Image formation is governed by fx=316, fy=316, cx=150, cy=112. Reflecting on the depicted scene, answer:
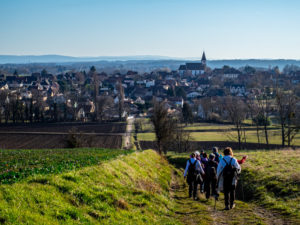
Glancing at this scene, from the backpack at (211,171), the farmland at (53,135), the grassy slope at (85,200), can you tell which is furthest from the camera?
the farmland at (53,135)

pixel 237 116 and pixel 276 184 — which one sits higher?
pixel 276 184

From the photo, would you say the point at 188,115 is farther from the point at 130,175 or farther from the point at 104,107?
the point at 130,175

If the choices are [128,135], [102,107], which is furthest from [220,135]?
[102,107]

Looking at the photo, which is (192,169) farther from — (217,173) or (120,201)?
(120,201)

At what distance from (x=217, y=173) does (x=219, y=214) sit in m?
1.35

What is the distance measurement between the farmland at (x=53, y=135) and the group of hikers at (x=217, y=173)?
3536 centimetres

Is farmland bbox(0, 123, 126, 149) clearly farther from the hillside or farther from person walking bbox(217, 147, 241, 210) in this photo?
person walking bbox(217, 147, 241, 210)

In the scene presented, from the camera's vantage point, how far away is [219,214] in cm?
1060

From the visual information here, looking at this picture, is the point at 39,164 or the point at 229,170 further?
the point at 39,164

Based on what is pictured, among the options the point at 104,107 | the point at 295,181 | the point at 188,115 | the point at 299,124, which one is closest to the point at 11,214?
the point at 295,181

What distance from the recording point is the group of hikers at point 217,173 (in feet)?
34.7

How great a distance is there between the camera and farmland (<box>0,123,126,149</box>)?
2294 inches

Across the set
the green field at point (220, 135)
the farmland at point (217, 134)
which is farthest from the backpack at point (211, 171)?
the green field at point (220, 135)

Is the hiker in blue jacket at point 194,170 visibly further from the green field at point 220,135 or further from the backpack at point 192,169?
the green field at point 220,135
